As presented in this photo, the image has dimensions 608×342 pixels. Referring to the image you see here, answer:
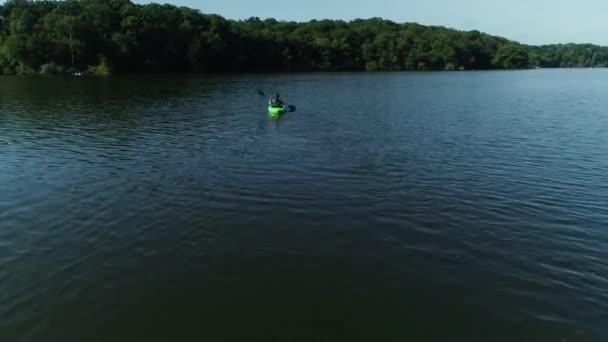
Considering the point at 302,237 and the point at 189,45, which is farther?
the point at 189,45

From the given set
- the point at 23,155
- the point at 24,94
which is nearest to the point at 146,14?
the point at 24,94

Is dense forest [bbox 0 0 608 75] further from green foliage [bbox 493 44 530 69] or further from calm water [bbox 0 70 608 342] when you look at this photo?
calm water [bbox 0 70 608 342]

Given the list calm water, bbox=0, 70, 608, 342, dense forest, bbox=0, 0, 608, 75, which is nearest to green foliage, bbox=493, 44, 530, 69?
dense forest, bbox=0, 0, 608, 75

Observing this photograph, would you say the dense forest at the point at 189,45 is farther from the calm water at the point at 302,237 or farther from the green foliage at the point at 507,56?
the calm water at the point at 302,237

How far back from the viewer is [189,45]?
13288 cm

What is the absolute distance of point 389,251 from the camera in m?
15.2

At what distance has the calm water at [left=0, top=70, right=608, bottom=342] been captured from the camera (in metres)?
11.6

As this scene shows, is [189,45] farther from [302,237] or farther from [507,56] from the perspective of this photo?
[507,56]

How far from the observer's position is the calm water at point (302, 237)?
11.6 metres

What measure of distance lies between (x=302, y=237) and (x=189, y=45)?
127754 millimetres

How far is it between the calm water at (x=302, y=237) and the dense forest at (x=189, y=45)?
91.5 meters

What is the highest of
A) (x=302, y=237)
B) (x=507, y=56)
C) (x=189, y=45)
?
(x=507, y=56)

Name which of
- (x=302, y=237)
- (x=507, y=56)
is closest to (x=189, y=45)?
(x=302, y=237)

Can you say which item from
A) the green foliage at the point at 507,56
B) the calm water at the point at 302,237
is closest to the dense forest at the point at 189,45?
the green foliage at the point at 507,56
